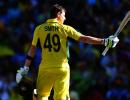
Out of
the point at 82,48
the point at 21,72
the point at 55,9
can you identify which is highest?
the point at 82,48

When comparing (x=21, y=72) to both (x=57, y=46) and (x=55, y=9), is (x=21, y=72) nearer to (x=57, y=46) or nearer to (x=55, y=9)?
(x=57, y=46)

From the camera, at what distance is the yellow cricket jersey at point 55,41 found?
10.1 m

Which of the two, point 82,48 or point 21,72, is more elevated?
point 82,48

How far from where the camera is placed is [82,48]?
584 inches

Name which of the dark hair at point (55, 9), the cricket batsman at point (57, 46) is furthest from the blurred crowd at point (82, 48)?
the dark hair at point (55, 9)

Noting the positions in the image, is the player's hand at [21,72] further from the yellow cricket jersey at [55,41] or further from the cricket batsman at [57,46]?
the yellow cricket jersey at [55,41]

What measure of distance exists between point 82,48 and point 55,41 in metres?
4.72

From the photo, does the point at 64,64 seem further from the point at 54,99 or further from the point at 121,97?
the point at 121,97

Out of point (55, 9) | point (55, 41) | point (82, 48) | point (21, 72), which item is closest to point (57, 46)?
point (55, 41)

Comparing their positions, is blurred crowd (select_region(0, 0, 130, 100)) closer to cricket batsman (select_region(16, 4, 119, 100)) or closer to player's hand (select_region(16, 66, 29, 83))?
player's hand (select_region(16, 66, 29, 83))

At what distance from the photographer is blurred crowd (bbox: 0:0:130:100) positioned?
14156 millimetres

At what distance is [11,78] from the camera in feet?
48.4

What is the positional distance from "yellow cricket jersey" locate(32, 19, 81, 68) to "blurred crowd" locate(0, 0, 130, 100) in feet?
12.5

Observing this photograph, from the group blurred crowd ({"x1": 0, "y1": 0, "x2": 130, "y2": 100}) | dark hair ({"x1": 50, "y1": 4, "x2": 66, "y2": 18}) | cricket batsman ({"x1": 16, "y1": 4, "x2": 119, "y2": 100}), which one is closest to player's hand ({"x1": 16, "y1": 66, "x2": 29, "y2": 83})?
cricket batsman ({"x1": 16, "y1": 4, "x2": 119, "y2": 100})
